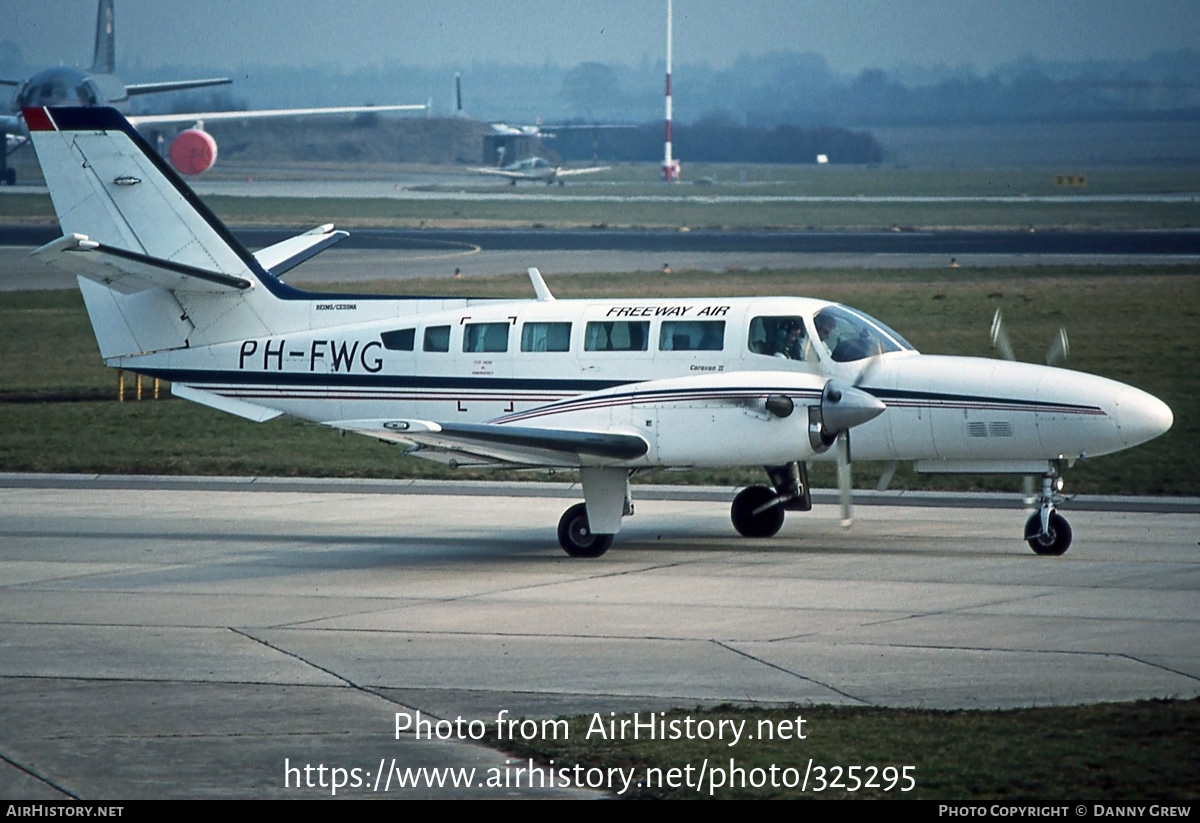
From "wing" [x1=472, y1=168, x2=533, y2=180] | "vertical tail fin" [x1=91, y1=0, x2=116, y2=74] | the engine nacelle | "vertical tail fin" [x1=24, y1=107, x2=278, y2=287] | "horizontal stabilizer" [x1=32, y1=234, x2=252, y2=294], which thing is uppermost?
"vertical tail fin" [x1=91, y1=0, x2=116, y2=74]

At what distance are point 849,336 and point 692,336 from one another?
185 cm

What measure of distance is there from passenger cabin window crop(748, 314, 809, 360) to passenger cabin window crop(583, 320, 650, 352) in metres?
1.32

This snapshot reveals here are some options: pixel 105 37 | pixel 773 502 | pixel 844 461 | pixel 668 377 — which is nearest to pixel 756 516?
pixel 773 502

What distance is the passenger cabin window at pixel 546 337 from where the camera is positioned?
1797 cm

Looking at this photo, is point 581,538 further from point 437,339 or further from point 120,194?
point 120,194

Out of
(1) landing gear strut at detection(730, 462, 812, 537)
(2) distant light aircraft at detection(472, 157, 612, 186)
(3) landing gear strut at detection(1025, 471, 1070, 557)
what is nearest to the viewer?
(3) landing gear strut at detection(1025, 471, 1070, 557)

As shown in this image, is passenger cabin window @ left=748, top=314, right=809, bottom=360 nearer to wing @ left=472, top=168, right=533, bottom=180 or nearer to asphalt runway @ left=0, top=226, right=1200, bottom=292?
asphalt runway @ left=0, top=226, right=1200, bottom=292

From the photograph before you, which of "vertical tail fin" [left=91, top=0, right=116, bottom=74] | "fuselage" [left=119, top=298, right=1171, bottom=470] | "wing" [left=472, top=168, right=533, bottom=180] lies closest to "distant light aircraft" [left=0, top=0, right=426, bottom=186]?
"vertical tail fin" [left=91, top=0, right=116, bottom=74]

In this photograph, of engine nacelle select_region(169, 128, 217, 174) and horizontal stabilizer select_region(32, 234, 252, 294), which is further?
engine nacelle select_region(169, 128, 217, 174)

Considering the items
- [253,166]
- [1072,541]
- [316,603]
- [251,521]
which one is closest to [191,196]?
[251,521]

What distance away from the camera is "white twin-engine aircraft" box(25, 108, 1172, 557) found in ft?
53.7

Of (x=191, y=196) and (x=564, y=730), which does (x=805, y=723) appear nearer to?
(x=564, y=730)

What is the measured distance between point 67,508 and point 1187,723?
15.7 metres

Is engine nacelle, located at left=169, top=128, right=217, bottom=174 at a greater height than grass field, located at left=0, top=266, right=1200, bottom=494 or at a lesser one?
greater
